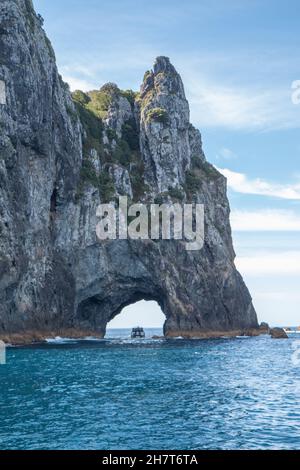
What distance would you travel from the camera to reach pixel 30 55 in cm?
8519

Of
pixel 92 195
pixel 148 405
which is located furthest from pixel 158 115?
pixel 148 405

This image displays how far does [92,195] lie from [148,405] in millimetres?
69097

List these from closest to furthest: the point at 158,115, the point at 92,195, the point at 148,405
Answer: the point at 148,405 → the point at 92,195 → the point at 158,115

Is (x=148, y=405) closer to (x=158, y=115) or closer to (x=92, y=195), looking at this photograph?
(x=92, y=195)

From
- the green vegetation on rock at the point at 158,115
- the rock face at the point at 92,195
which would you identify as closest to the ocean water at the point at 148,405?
the rock face at the point at 92,195

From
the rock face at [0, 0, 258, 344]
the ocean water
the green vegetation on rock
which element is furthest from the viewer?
the green vegetation on rock

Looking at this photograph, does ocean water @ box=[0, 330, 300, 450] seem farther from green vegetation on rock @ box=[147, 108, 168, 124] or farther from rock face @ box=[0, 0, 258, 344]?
green vegetation on rock @ box=[147, 108, 168, 124]

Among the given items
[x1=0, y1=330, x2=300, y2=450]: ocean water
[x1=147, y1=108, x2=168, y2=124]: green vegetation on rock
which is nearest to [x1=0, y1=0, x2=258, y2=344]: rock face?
[x1=147, y1=108, x2=168, y2=124]: green vegetation on rock

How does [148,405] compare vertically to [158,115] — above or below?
below

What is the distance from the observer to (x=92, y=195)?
9606 cm

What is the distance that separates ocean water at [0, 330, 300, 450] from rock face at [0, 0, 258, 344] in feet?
102

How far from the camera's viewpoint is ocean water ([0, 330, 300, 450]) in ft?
72.6

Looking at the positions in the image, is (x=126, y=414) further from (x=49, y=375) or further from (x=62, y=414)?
(x=49, y=375)
